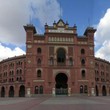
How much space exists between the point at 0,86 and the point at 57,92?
25.8 metres

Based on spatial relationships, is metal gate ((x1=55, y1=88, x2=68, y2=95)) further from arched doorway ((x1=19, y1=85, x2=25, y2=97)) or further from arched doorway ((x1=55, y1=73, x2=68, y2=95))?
arched doorway ((x1=19, y1=85, x2=25, y2=97))

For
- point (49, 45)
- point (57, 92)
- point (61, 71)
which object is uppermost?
point (49, 45)

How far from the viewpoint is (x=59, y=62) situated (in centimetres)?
8331

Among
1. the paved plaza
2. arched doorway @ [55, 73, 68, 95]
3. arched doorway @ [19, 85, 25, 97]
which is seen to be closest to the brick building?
arched doorway @ [55, 73, 68, 95]

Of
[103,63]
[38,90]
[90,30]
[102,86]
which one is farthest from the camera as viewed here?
[103,63]

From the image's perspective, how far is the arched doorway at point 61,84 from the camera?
81.4 metres

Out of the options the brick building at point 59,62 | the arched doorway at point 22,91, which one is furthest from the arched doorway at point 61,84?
the arched doorway at point 22,91

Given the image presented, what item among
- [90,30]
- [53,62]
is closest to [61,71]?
[53,62]

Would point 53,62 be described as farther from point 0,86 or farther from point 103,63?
point 103,63

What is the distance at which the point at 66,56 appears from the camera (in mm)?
83438

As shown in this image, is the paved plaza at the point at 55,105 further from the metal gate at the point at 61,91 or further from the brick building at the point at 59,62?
the metal gate at the point at 61,91

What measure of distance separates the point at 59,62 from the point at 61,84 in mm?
7289

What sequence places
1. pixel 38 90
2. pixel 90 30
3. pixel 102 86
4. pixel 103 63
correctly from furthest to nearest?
1. pixel 103 63
2. pixel 102 86
3. pixel 90 30
4. pixel 38 90

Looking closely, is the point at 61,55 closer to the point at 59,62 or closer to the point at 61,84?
the point at 59,62
